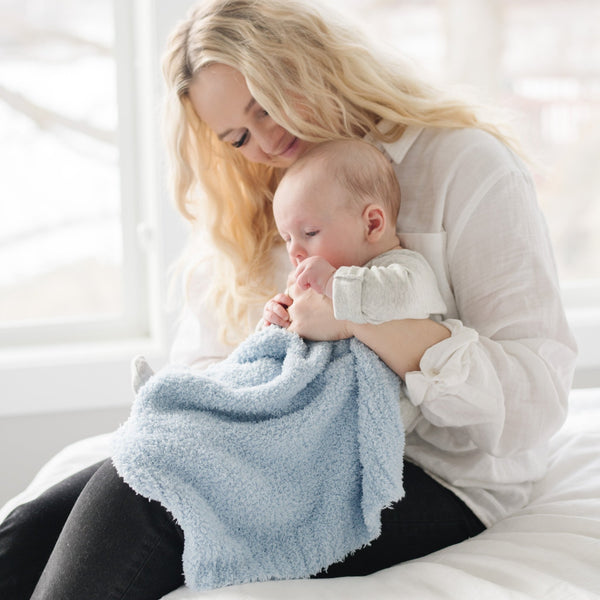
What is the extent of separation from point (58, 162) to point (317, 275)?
1.49 meters

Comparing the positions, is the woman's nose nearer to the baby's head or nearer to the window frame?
the baby's head

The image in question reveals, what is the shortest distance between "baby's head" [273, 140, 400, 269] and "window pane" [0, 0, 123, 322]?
1.31 meters

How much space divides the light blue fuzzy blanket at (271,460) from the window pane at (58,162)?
1418mm

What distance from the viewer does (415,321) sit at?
1.20m

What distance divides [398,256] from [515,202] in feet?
0.69

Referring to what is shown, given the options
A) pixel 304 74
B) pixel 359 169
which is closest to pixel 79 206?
pixel 304 74

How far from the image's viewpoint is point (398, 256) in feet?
4.06

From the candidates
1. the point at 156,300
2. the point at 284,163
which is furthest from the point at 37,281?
the point at 284,163

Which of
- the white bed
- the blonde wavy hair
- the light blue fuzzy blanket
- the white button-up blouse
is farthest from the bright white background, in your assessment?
the light blue fuzzy blanket

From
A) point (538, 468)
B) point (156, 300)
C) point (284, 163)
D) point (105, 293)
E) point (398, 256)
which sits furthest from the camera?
point (105, 293)

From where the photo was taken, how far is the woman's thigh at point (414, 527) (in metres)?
1.21

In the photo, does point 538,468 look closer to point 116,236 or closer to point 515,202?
point 515,202

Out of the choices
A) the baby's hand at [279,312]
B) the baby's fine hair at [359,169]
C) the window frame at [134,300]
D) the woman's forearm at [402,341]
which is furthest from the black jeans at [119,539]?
the window frame at [134,300]

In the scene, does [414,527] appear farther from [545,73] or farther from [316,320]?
[545,73]
